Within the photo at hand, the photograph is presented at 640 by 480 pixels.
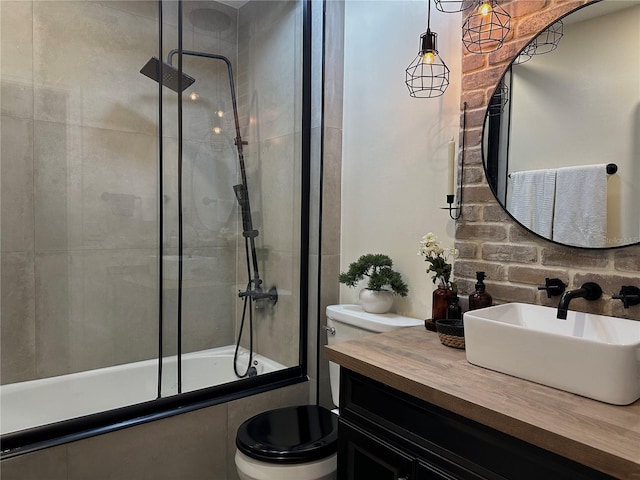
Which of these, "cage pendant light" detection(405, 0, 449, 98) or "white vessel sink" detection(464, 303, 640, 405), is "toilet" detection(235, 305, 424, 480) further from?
"cage pendant light" detection(405, 0, 449, 98)

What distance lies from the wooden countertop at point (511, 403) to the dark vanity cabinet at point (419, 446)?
0.04m

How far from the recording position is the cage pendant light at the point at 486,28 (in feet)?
4.88

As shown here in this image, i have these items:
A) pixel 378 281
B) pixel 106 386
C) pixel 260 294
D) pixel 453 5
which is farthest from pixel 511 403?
pixel 106 386

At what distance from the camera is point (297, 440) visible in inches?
60.4

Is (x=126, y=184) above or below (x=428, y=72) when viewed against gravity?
below

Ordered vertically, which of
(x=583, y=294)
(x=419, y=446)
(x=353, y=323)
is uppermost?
(x=583, y=294)

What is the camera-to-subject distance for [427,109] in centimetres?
178

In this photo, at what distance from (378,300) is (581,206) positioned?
34.3 inches

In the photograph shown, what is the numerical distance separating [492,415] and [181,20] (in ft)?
7.82

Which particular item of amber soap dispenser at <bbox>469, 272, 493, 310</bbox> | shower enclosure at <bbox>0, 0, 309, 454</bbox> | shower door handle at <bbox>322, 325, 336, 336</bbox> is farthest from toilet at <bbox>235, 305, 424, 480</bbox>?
shower enclosure at <bbox>0, 0, 309, 454</bbox>

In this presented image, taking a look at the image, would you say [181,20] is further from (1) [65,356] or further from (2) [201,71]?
(1) [65,356]

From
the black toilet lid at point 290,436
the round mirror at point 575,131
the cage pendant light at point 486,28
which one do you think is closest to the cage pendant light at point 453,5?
the cage pendant light at point 486,28

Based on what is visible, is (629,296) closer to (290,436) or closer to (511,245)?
(511,245)

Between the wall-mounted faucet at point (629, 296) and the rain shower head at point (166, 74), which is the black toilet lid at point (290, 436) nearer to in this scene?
the wall-mounted faucet at point (629, 296)
